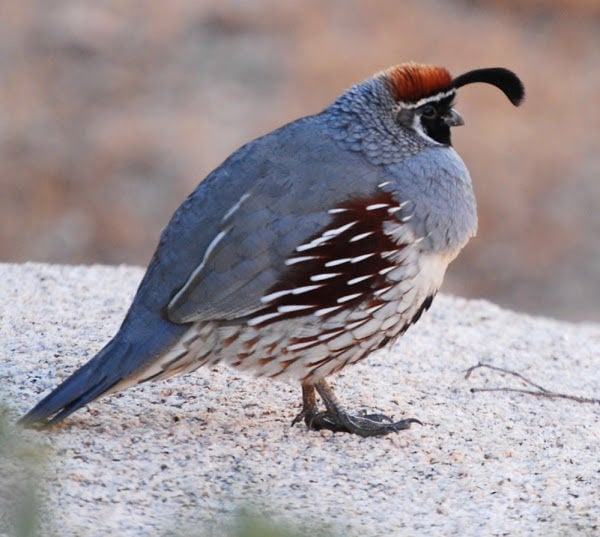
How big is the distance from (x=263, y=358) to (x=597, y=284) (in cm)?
850

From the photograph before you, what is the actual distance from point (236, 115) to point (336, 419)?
8.57m

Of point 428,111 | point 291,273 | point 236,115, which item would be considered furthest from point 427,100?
point 236,115

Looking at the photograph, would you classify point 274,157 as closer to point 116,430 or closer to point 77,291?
point 116,430

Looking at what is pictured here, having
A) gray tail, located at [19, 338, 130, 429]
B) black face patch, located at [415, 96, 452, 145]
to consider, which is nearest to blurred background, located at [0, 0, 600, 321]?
black face patch, located at [415, 96, 452, 145]

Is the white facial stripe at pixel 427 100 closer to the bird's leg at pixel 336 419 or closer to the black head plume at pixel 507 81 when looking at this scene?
the black head plume at pixel 507 81

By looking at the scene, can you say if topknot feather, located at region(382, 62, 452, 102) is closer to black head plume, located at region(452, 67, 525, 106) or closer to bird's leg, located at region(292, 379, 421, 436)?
black head plume, located at region(452, 67, 525, 106)

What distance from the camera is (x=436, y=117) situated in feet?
19.7

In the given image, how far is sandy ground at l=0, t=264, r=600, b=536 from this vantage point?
15.3ft

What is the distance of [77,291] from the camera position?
7.38 metres

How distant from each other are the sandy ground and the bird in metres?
0.25

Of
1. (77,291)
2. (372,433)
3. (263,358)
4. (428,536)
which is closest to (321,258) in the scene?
(263,358)

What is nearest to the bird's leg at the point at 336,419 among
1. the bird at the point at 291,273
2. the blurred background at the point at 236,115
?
the bird at the point at 291,273

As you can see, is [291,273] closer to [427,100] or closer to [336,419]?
[336,419]

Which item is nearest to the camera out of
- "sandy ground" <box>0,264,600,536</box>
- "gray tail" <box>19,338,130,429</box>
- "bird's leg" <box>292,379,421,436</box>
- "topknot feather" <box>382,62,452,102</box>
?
"sandy ground" <box>0,264,600,536</box>
